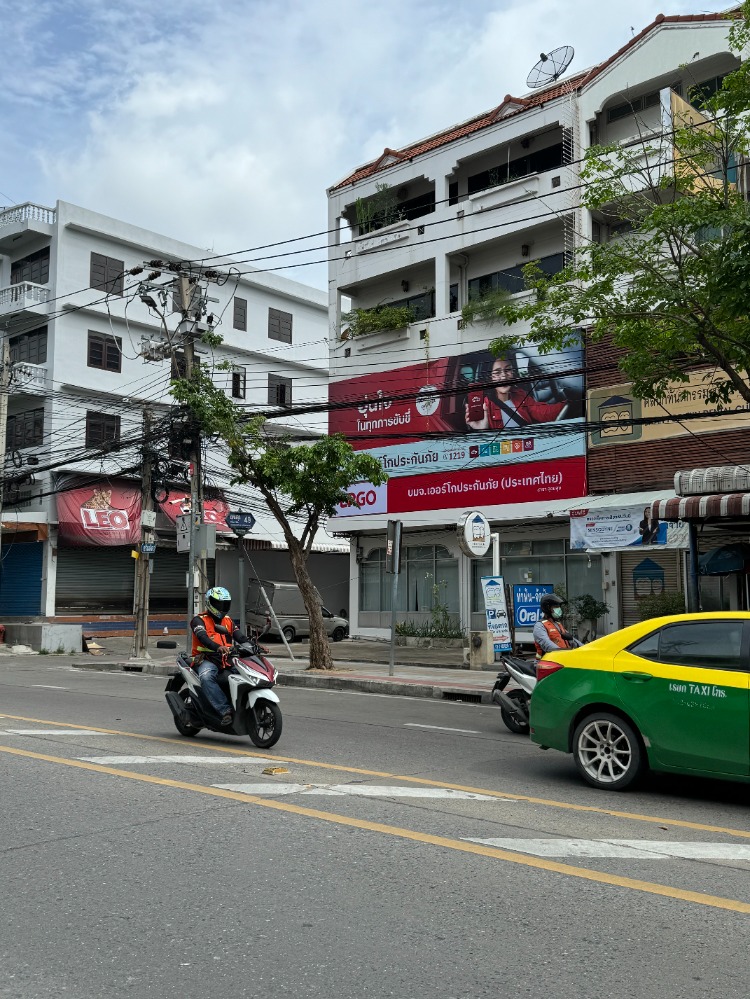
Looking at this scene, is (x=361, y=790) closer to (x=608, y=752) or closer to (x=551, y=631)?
(x=608, y=752)

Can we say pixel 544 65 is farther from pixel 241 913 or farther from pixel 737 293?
pixel 241 913

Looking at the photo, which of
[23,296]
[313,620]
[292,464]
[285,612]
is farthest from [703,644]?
[23,296]

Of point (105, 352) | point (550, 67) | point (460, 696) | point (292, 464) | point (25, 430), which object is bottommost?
point (460, 696)

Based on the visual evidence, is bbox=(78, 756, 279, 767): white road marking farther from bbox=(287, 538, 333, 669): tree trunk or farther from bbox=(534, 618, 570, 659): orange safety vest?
bbox=(287, 538, 333, 669): tree trunk

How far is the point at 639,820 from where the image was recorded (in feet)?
21.6

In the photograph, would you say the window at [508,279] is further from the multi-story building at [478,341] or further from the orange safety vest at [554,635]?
→ the orange safety vest at [554,635]

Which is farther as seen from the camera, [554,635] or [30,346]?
[30,346]

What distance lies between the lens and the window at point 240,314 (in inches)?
1545

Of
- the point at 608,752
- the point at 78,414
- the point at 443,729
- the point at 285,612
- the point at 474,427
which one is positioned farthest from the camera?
the point at 285,612

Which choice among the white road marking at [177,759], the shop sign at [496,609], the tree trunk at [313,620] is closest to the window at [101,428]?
the tree trunk at [313,620]

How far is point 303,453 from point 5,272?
67.6 feet

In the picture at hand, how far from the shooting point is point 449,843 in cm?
574

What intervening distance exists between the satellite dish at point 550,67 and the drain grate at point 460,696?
68.9 feet

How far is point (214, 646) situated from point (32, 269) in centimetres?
2844
